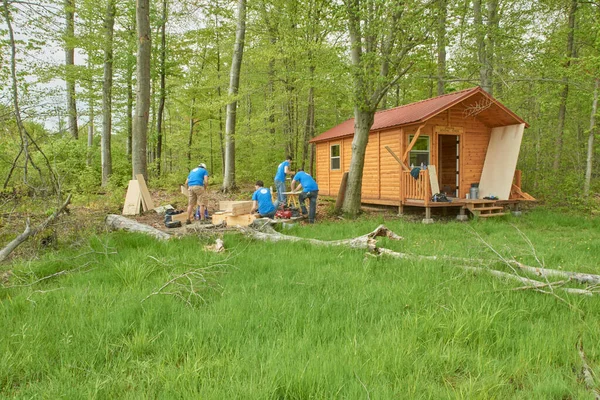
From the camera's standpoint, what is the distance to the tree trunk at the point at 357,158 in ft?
35.4

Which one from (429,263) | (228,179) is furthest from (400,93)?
(429,263)

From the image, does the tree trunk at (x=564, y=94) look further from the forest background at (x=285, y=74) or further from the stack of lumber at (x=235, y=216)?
the stack of lumber at (x=235, y=216)

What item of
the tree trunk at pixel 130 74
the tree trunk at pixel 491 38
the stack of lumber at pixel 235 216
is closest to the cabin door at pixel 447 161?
the tree trunk at pixel 491 38

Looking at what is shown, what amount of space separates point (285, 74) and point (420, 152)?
7681mm

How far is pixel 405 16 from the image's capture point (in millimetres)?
9367

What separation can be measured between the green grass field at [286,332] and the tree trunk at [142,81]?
245 inches

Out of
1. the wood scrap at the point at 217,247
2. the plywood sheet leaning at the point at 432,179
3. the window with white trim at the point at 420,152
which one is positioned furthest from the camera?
the window with white trim at the point at 420,152

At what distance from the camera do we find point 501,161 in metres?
12.8

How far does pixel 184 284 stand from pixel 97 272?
140cm

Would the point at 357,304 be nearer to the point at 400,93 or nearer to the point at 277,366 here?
the point at 277,366

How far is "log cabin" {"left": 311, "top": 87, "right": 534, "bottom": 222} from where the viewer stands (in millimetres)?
11578

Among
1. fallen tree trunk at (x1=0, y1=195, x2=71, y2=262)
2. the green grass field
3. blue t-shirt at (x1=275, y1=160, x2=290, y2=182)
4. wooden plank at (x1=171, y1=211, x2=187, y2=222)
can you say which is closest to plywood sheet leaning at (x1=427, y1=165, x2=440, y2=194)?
blue t-shirt at (x1=275, y1=160, x2=290, y2=182)

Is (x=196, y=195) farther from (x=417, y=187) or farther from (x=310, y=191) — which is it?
(x=417, y=187)

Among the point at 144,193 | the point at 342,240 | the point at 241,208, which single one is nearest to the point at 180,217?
the point at 241,208
